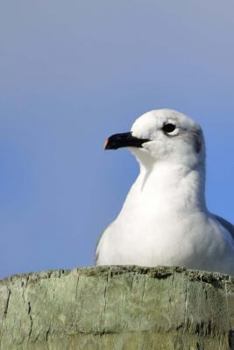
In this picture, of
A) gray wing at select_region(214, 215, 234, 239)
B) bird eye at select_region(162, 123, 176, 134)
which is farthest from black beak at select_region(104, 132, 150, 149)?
gray wing at select_region(214, 215, 234, 239)

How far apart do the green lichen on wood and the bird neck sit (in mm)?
2920

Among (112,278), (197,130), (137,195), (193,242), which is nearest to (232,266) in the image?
(193,242)

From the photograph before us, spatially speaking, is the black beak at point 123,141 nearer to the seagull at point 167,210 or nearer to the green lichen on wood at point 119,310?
the seagull at point 167,210

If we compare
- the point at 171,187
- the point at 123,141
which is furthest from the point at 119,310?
the point at 123,141

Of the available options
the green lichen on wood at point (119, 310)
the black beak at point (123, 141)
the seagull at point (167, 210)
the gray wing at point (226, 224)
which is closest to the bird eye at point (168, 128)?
the seagull at point (167, 210)

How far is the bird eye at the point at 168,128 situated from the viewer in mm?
7424

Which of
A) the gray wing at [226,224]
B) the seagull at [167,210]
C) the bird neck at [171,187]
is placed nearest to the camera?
the seagull at [167,210]

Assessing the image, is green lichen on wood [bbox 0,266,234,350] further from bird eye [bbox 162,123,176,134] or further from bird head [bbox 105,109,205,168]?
bird eye [bbox 162,123,176,134]

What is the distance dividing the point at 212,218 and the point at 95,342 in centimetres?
344

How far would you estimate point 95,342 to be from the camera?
3.62 m

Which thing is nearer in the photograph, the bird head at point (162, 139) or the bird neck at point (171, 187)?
the bird neck at point (171, 187)

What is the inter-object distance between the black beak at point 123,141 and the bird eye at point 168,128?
19 centimetres

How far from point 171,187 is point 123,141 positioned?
51cm

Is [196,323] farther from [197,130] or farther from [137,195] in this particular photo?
[197,130]
